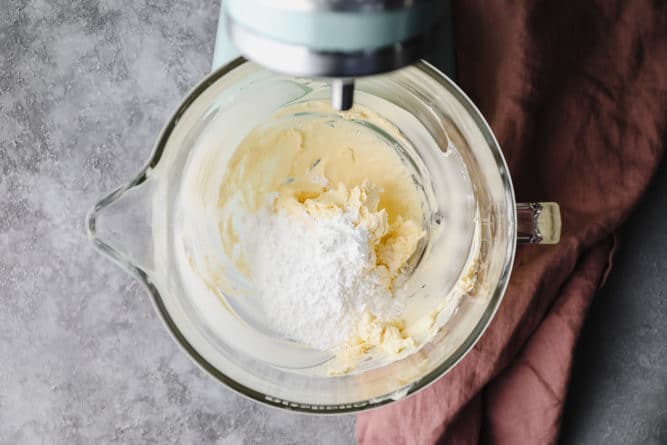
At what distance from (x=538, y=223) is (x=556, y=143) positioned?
0.23m

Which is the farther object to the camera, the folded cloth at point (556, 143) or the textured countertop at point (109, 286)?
the textured countertop at point (109, 286)

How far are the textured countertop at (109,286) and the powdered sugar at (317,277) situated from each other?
1.21ft

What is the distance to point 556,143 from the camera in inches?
37.5

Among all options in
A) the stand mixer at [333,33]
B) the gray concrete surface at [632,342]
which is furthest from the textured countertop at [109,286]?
the stand mixer at [333,33]

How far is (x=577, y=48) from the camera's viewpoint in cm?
94

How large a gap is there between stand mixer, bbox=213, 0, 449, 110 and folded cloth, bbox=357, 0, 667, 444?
18.7 inches

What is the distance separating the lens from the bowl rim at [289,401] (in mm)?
708

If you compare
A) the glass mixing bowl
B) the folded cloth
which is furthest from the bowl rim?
the folded cloth

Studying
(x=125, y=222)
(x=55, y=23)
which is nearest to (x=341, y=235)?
(x=125, y=222)

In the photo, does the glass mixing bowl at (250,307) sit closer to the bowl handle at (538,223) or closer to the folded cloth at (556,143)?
the bowl handle at (538,223)

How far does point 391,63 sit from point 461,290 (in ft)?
1.28

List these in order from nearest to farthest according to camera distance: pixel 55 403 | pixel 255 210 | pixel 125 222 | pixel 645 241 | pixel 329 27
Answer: pixel 329 27 → pixel 125 222 → pixel 255 210 → pixel 645 241 → pixel 55 403

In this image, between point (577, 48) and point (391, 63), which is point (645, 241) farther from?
point (391, 63)

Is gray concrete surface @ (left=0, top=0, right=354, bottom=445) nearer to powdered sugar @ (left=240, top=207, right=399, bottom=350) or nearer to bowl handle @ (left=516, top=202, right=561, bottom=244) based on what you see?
powdered sugar @ (left=240, top=207, right=399, bottom=350)
